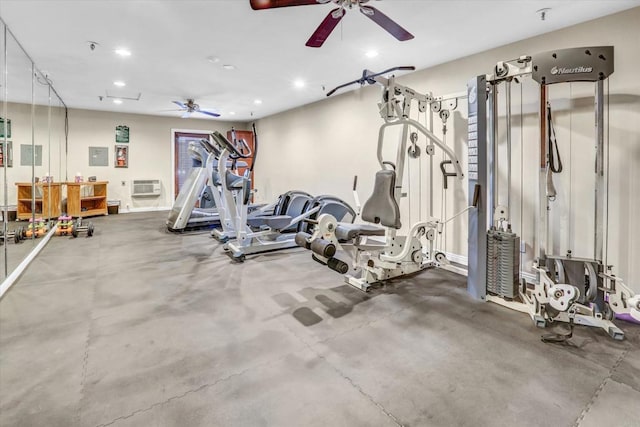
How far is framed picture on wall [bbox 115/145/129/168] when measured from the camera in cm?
859

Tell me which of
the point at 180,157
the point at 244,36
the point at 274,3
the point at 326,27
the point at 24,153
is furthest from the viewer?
the point at 180,157

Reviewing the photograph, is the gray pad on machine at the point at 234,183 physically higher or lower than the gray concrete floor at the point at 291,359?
higher

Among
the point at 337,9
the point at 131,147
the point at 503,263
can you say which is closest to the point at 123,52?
the point at 337,9

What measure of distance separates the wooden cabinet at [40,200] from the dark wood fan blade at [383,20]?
5.21 m

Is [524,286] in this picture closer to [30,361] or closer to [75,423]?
[75,423]

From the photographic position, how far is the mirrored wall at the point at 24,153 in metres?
3.64

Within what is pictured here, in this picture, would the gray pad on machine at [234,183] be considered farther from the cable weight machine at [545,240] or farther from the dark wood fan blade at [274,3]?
the cable weight machine at [545,240]

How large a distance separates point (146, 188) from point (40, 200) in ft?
10.3

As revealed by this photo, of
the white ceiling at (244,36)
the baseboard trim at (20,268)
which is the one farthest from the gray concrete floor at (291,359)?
the white ceiling at (244,36)

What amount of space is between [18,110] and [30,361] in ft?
11.5

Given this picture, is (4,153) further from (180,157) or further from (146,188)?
(180,157)

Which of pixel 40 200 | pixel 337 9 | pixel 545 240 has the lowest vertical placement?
pixel 545 240

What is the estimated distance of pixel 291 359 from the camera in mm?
2031

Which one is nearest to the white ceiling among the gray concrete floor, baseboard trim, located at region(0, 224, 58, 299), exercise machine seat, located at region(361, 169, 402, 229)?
exercise machine seat, located at region(361, 169, 402, 229)
